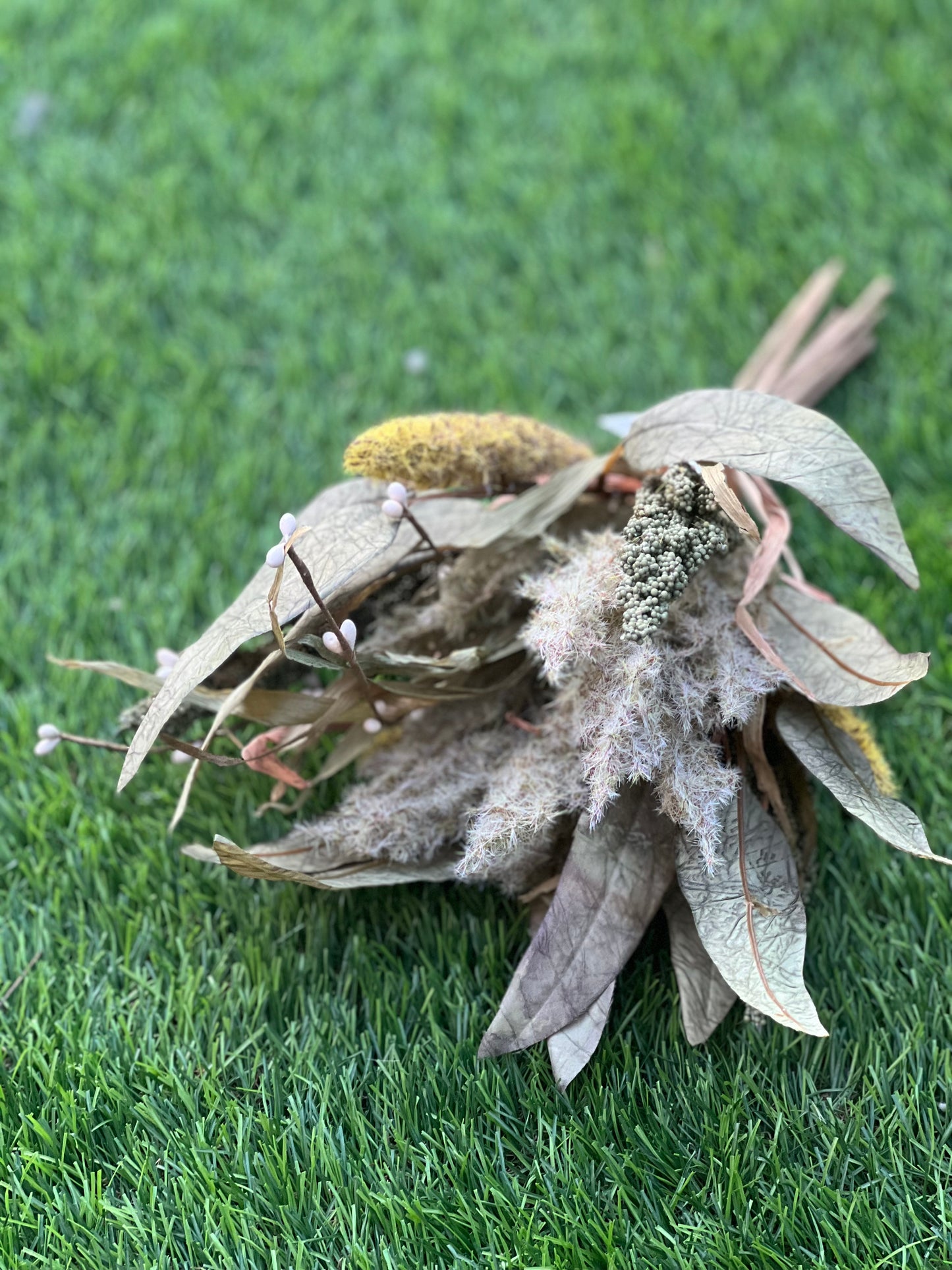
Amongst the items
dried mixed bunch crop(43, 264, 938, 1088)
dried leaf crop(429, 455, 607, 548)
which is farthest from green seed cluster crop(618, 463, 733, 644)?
dried leaf crop(429, 455, 607, 548)

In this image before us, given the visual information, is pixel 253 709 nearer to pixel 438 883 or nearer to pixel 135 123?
pixel 438 883

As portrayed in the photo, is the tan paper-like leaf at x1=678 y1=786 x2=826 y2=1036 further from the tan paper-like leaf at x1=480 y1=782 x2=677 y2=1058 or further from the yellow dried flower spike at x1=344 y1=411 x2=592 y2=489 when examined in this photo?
the yellow dried flower spike at x1=344 y1=411 x2=592 y2=489

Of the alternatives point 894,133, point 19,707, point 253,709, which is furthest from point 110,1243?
point 894,133

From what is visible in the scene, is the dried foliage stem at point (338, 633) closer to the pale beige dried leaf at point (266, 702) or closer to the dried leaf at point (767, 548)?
the pale beige dried leaf at point (266, 702)

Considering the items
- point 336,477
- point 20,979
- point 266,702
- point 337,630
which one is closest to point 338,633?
point 337,630

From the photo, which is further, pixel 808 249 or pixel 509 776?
pixel 808 249

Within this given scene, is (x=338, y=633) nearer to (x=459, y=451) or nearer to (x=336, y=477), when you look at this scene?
(x=459, y=451)

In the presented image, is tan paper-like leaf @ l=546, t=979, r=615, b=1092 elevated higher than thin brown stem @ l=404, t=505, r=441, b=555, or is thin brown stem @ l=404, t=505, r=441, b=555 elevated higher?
thin brown stem @ l=404, t=505, r=441, b=555
